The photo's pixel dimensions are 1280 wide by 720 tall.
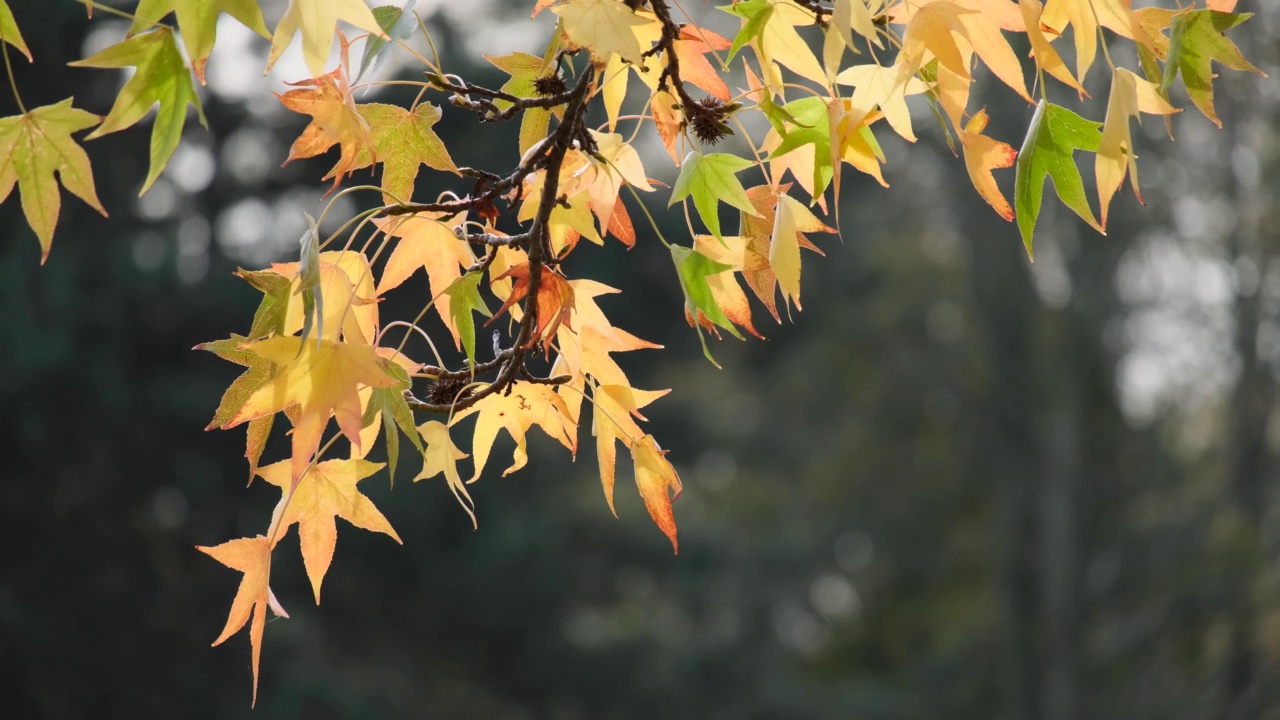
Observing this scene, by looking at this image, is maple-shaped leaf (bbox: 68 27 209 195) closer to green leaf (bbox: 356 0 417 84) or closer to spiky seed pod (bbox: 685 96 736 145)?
green leaf (bbox: 356 0 417 84)

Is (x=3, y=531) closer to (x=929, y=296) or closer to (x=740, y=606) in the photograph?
(x=740, y=606)

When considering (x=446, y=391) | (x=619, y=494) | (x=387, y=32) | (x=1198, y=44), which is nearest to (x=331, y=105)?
(x=387, y=32)

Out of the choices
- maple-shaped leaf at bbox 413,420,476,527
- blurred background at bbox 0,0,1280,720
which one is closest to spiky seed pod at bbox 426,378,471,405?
maple-shaped leaf at bbox 413,420,476,527

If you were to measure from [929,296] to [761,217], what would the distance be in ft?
23.9

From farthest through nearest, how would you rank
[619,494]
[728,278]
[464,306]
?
[619,494]
[728,278]
[464,306]

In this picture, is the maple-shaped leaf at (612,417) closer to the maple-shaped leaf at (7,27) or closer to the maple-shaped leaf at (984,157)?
the maple-shaped leaf at (984,157)

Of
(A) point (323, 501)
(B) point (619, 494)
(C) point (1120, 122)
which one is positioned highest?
(C) point (1120, 122)

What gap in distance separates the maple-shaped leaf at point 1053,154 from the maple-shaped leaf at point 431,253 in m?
0.28

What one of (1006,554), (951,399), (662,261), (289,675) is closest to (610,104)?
(289,675)

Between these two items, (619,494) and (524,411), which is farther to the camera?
(619,494)

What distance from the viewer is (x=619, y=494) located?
7.11 m

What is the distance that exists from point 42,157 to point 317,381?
16 cm

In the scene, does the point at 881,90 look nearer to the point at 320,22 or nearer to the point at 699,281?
the point at 699,281

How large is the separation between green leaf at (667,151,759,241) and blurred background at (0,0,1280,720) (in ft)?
13.8
